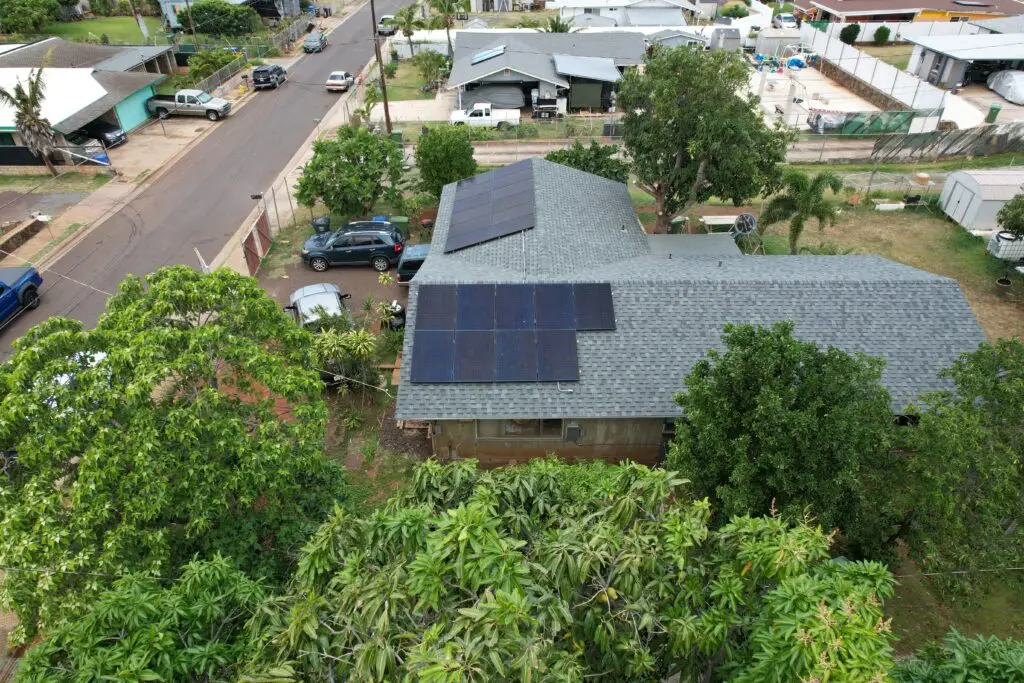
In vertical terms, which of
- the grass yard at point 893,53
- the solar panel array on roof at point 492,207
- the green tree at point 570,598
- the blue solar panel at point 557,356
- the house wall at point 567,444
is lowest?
the house wall at point 567,444

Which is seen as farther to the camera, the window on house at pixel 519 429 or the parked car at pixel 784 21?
the parked car at pixel 784 21

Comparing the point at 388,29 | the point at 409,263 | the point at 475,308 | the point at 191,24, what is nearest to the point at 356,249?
the point at 409,263

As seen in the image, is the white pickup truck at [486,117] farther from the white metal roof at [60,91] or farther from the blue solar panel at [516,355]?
the blue solar panel at [516,355]

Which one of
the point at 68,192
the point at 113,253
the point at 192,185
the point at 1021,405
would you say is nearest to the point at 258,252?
the point at 113,253

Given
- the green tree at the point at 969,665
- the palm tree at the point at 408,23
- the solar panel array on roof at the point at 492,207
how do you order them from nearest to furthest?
the green tree at the point at 969,665
the solar panel array on roof at the point at 492,207
the palm tree at the point at 408,23

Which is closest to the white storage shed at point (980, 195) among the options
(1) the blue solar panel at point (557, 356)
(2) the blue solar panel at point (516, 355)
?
(1) the blue solar panel at point (557, 356)

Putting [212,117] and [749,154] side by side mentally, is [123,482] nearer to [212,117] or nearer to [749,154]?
[749,154]

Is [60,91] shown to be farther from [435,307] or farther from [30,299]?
[435,307]
